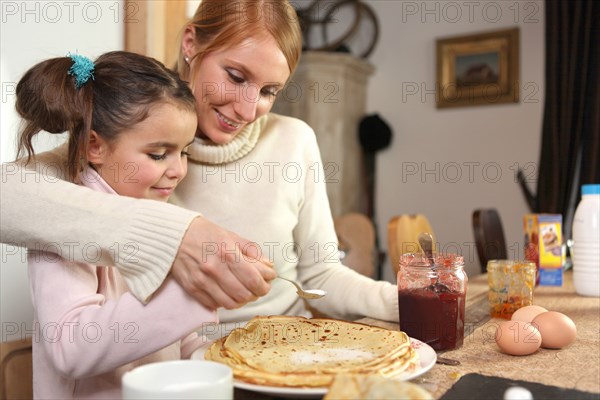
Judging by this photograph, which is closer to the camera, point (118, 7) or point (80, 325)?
point (80, 325)

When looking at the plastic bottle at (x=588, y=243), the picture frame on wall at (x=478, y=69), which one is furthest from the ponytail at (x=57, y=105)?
the picture frame on wall at (x=478, y=69)

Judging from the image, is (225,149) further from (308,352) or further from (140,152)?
(308,352)

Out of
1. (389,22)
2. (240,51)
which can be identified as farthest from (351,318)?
(389,22)

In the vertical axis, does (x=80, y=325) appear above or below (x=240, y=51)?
below

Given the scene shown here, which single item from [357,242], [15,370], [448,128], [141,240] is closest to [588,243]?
[141,240]

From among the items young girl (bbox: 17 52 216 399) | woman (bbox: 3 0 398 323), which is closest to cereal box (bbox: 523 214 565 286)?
woman (bbox: 3 0 398 323)

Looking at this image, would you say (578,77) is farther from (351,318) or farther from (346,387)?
(346,387)

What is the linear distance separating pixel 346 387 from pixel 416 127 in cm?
391

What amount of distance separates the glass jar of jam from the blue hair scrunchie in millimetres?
621

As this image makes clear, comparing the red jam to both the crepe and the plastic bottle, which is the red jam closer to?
the crepe

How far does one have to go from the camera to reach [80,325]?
744 millimetres

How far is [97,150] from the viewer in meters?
0.99

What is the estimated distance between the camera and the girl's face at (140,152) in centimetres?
98

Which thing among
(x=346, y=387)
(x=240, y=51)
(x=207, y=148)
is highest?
(x=240, y=51)
